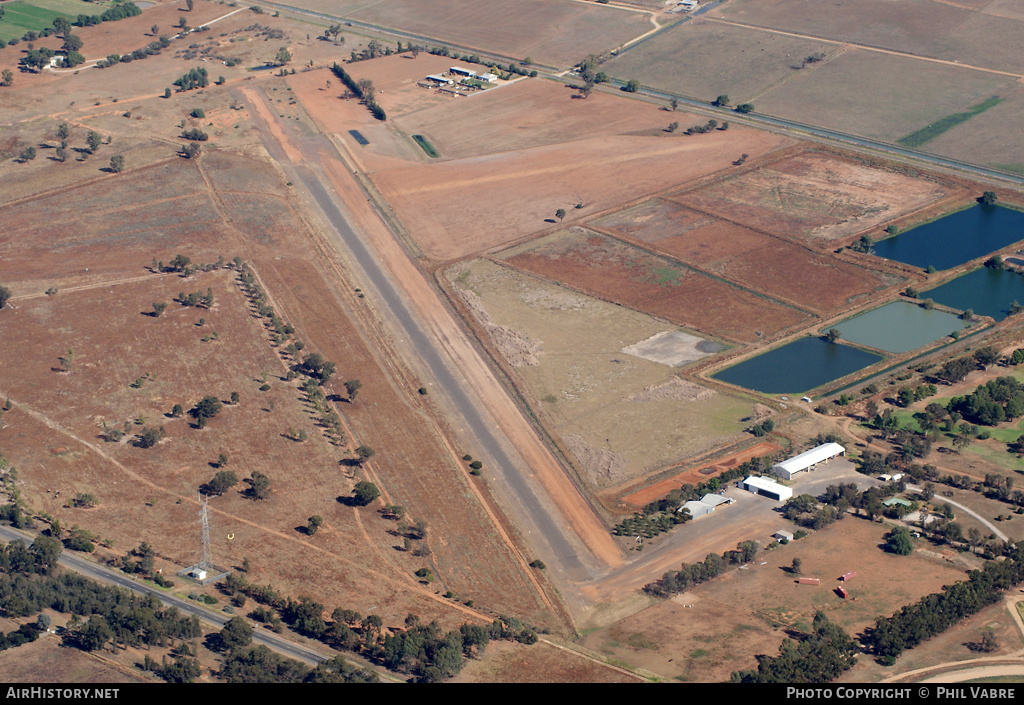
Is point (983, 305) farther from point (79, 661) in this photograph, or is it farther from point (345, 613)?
point (79, 661)

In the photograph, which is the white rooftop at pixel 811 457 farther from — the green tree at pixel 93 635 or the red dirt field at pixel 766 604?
the green tree at pixel 93 635

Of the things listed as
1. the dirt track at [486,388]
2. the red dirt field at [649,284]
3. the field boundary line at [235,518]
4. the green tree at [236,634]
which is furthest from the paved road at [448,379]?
the green tree at [236,634]

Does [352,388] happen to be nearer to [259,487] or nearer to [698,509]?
[259,487]

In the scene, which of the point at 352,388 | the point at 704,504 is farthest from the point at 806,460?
the point at 352,388

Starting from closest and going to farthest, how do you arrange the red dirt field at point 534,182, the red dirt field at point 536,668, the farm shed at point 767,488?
the red dirt field at point 536,668 < the farm shed at point 767,488 < the red dirt field at point 534,182

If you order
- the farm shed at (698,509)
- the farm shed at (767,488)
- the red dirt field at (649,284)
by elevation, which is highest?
the red dirt field at (649,284)

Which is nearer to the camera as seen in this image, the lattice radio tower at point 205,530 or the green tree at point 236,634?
the green tree at point 236,634
